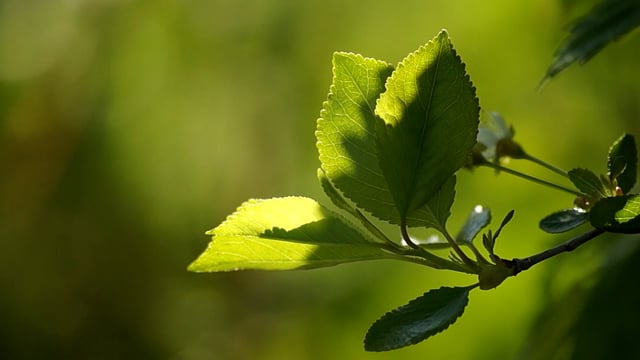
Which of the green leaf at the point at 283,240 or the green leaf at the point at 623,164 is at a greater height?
the green leaf at the point at 623,164

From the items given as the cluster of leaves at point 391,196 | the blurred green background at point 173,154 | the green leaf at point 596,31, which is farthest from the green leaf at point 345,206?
the blurred green background at point 173,154

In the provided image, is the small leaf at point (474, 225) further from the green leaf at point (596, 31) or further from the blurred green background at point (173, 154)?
the blurred green background at point (173, 154)

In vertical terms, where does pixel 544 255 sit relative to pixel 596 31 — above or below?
below

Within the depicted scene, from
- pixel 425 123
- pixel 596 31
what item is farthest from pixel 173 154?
pixel 425 123

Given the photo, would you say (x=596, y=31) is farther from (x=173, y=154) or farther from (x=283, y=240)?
(x=173, y=154)

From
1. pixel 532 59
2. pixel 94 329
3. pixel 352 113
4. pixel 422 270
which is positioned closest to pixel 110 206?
pixel 94 329

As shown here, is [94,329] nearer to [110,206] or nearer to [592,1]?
[110,206]
